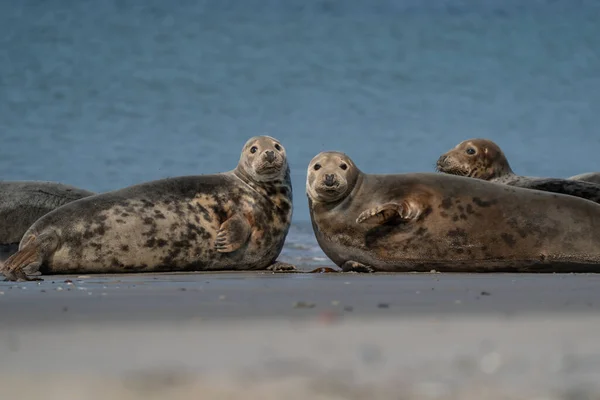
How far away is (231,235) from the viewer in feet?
22.9

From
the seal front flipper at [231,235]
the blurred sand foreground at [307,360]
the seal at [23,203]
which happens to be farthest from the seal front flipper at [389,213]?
the seal at [23,203]

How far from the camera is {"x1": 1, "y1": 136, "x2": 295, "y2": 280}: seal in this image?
6.77 metres

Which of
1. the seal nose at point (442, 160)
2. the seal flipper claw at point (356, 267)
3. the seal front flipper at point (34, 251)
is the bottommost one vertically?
the seal front flipper at point (34, 251)

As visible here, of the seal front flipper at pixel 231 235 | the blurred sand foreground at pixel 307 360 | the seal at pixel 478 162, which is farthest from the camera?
the seal at pixel 478 162

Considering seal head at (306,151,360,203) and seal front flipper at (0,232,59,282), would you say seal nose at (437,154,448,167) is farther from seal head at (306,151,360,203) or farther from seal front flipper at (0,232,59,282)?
seal front flipper at (0,232,59,282)

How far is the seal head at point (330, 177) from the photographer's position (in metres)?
6.20

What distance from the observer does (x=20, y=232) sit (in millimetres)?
8523

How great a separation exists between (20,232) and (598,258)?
5318 mm

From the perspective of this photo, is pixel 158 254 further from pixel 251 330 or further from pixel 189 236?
pixel 251 330

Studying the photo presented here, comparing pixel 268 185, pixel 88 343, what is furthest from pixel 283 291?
pixel 268 185

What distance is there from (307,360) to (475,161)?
711 cm

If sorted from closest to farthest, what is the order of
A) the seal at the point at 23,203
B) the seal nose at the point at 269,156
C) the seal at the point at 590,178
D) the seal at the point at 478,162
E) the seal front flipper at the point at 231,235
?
the seal front flipper at the point at 231,235, the seal nose at the point at 269,156, the seal at the point at 478,162, the seal at the point at 23,203, the seal at the point at 590,178

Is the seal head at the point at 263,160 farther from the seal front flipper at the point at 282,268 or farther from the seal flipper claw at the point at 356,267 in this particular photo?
the seal flipper claw at the point at 356,267

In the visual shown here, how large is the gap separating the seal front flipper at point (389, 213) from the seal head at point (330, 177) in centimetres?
34
